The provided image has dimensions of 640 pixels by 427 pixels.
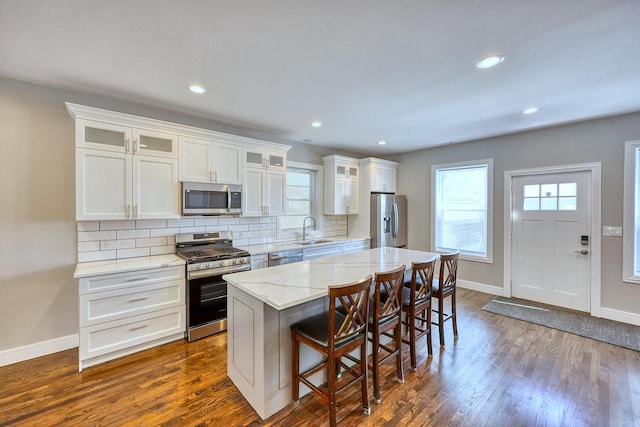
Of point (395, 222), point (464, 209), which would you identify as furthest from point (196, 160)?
point (464, 209)

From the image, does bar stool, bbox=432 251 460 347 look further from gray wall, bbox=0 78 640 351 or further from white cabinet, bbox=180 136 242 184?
white cabinet, bbox=180 136 242 184

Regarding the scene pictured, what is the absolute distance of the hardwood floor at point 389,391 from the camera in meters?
1.92

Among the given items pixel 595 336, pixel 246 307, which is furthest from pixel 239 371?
pixel 595 336

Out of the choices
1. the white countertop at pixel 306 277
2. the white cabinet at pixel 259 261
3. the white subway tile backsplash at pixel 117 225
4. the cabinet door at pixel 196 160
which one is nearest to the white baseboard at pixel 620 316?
the white countertop at pixel 306 277

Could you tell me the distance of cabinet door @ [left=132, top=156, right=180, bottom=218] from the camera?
2.93 metres

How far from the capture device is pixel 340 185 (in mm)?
5090

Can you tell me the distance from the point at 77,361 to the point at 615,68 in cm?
548

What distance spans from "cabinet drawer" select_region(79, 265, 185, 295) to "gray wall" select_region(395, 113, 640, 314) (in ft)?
14.7

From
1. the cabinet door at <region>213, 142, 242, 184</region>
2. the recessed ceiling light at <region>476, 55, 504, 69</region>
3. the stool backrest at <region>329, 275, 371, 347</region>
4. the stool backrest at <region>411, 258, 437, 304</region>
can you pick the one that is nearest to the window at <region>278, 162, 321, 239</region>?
the cabinet door at <region>213, 142, 242, 184</region>

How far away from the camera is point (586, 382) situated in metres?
2.30

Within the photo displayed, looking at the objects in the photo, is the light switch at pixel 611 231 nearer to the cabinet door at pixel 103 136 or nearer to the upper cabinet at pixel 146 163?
the upper cabinet at pixel 146 163

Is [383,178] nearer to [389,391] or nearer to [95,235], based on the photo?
[389,391]

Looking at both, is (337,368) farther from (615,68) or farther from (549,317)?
(615,68)

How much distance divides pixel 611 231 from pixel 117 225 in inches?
239
